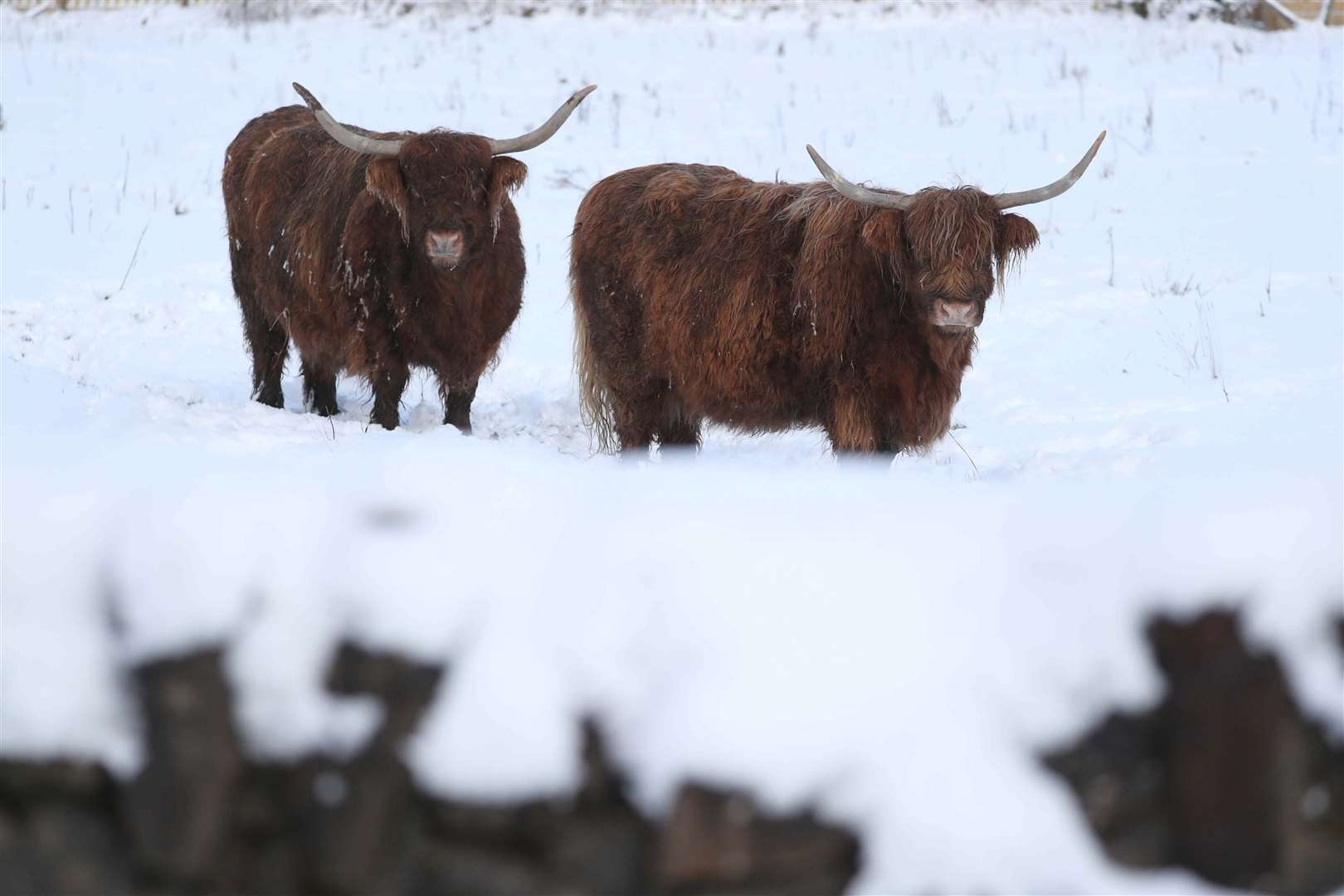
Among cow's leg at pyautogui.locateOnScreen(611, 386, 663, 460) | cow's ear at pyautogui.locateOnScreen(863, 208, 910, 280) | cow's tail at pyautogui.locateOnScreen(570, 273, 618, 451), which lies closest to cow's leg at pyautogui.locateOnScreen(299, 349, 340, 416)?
cow's tail at pyautogui.locateOnScreen(570, 273, 618, 451)

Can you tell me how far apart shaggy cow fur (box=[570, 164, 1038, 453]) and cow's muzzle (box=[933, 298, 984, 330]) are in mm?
30

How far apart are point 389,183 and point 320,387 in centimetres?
146

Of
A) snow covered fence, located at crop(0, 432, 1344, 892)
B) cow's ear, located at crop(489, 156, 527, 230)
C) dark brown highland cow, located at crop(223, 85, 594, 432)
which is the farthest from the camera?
cow's ear, located at crop(489, 156, 527, 230)

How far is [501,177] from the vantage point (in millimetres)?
6605

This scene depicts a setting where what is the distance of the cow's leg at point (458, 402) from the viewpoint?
6.93 m

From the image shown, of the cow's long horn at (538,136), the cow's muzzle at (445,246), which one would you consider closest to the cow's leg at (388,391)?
the cow's muzzle at (445,246)

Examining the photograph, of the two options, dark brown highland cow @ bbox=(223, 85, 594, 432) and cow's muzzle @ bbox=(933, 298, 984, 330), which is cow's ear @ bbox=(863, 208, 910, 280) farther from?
dark brown highland cow @ bbox=(223, 85, 594, 432)

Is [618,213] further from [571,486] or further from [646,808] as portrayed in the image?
[646,808]

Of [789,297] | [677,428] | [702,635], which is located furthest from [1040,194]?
[702,635]

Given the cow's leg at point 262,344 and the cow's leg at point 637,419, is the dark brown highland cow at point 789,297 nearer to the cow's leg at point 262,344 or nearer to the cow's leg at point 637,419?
the cow's leg at point 637,419

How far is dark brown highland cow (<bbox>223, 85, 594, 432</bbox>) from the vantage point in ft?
21.1

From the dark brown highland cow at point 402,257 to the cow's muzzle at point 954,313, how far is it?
221 cm

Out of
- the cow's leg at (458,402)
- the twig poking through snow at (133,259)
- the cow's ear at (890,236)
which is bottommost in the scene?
the twig poking through snow at (133,259)

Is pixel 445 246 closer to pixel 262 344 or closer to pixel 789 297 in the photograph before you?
pixel 789 297
